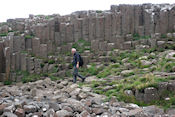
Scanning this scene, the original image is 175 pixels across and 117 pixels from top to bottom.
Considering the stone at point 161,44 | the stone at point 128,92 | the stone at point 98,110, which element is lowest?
the stone at point 98,110

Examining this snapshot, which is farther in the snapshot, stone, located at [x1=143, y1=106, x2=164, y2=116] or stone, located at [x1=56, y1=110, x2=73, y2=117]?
stone, located at [x1=143, y1=106, x2=164, y2=116]

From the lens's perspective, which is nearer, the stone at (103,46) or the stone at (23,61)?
the stone at (23,61)

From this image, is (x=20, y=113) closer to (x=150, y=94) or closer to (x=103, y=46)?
(x=150, y=94)

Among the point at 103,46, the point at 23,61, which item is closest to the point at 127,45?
the point at 103,46

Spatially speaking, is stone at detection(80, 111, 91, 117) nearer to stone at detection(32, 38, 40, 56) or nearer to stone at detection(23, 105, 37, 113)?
stone at detection(23, 105, 37, 113)

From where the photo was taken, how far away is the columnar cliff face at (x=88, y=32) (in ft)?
71.9

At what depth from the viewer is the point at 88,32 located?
78.1ft

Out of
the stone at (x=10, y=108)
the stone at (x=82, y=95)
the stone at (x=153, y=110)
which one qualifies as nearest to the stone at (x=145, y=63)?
the stone at (x=82, y=95)

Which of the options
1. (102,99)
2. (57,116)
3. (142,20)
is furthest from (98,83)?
(142,20)

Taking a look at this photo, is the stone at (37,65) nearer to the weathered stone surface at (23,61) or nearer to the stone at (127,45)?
the weathered stone surface at (23,61)

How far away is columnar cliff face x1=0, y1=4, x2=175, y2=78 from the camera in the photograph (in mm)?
21906

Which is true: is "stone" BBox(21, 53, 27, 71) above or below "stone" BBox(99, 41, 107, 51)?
below

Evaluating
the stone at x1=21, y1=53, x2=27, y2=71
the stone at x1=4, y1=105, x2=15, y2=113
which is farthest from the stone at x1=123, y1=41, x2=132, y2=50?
the stone at x1=4, y1=105, x2=15, y2=113

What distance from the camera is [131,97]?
37.1ft
